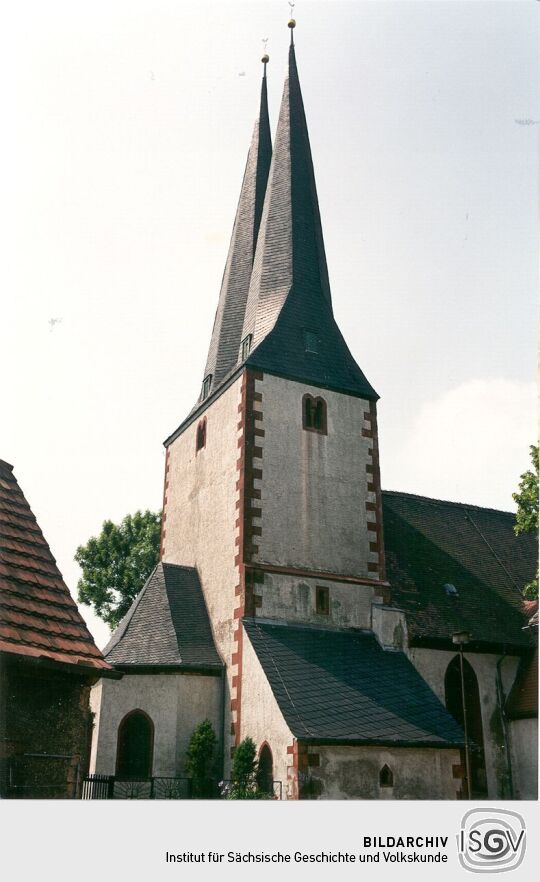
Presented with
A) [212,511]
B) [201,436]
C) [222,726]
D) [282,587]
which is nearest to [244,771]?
[222,726]

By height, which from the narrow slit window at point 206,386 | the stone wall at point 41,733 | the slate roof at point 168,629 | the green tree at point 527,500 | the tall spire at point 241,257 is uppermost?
the tall spire at point 241,257

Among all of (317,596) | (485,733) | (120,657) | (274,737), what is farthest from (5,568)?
(485,733)

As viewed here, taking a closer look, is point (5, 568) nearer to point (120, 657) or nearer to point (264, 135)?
point (120, 657)

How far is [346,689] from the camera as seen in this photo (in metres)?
16.2

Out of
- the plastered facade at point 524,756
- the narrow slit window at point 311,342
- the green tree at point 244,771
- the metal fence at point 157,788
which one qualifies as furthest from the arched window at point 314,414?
the metal fence at point 157,788

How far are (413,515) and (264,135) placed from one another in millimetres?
14746

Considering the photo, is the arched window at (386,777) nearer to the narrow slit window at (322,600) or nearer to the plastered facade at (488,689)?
the plastered facade at (488,689)

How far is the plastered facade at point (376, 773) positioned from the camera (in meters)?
14.1

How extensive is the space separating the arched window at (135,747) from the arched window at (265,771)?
2547 millimetres

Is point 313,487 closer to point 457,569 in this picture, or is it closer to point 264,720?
point 457,569

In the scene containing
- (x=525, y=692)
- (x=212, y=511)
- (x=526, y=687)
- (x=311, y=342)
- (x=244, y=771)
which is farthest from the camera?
(x=311, y=342)

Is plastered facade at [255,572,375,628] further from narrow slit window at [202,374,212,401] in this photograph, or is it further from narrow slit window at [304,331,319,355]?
narrow slit window at [202,374,212,401]
